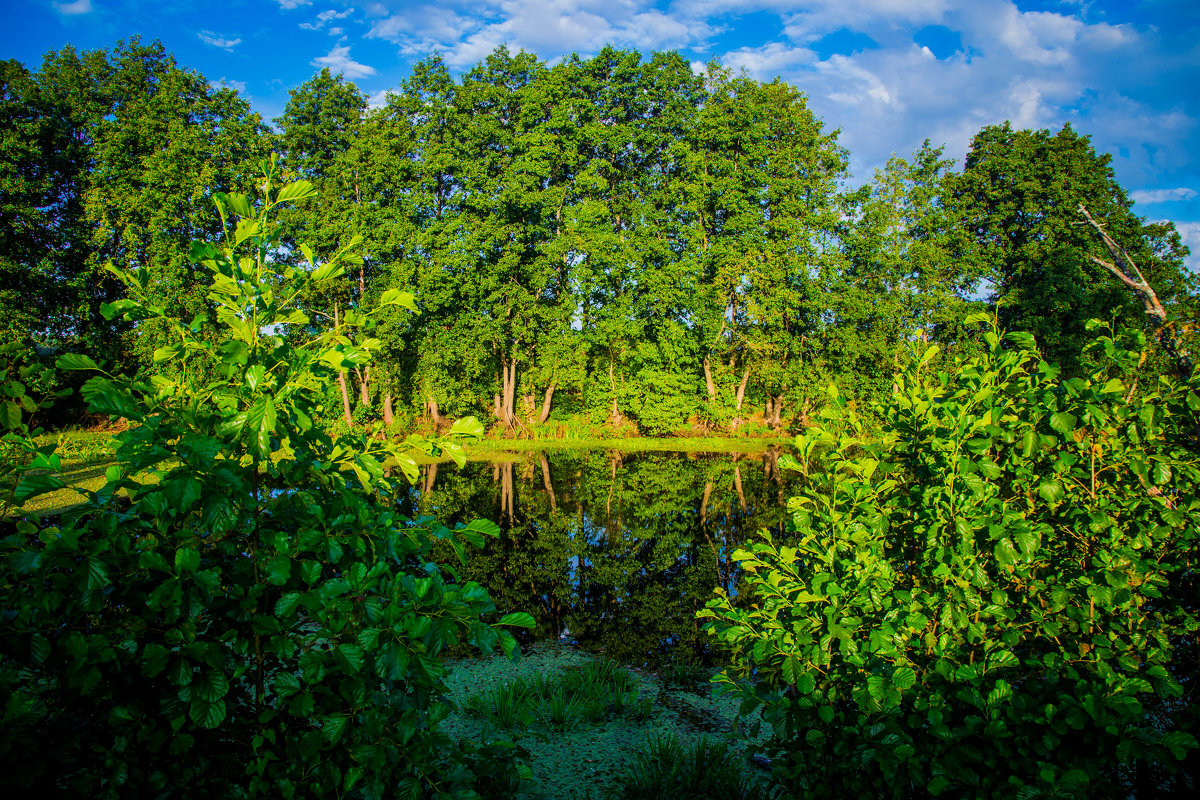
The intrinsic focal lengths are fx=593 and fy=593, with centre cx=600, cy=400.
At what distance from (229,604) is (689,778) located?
2957mm

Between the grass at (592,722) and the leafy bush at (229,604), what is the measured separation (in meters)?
1.93

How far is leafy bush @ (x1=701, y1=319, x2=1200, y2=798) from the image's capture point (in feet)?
6.72

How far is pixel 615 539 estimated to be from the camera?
10430mm

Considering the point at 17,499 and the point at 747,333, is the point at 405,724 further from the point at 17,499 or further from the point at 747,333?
the point at 747,333

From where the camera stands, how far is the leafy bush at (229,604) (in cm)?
149

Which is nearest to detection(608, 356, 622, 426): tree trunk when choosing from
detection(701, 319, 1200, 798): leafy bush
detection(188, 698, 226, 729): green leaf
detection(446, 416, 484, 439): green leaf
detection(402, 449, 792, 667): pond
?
detection(402, 449, 792, 667): pond

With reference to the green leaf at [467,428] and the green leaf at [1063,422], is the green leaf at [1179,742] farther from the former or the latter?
the green leaf at [467,428]

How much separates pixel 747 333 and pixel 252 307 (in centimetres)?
2718

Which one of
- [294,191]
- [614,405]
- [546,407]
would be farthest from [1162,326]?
[546,407]

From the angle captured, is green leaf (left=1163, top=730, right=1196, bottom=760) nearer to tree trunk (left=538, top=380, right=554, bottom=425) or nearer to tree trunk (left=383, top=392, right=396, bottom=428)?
tree trunk (left=538, top=380, right=554, bottom=425)

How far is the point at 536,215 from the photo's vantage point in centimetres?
2698

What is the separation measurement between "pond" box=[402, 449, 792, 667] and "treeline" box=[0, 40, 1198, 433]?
947 centimetres

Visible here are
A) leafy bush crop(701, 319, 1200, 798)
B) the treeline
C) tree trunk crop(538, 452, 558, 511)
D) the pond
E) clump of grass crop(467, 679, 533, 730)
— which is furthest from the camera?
the treeline

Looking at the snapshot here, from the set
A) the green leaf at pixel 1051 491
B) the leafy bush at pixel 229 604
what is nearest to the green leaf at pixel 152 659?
the leafy bush at pixel 229 604
